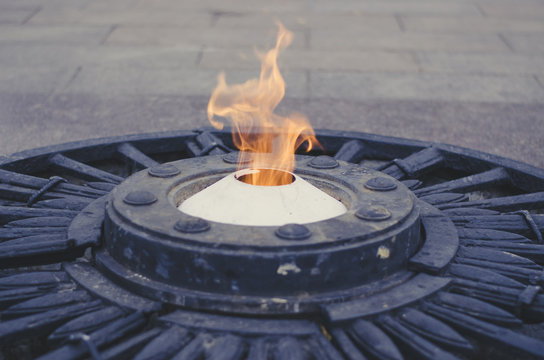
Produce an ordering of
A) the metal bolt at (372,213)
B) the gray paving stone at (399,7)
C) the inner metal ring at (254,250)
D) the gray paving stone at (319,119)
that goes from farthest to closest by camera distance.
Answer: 1. the gray paving stone at (399,7)
2. the gray paving stone at (319,119)
3. the metal bolt at (372,213)
4. the inner metal ring at (254,250)

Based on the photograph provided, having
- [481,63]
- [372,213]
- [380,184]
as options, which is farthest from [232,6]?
[372,213]

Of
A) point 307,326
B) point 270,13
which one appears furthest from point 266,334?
point 270,13

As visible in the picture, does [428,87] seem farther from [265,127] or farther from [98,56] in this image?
[98,56]

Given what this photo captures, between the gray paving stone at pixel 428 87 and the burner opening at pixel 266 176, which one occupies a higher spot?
the burner opening at pixel 266 176

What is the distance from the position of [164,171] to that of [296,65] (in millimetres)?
3372

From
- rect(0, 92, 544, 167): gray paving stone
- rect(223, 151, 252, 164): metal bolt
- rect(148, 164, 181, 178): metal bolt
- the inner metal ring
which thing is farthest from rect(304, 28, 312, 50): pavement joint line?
the inner metal ring

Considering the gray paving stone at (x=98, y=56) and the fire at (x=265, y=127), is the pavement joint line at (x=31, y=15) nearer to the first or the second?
the gray paving stone at (x=98, y=56)

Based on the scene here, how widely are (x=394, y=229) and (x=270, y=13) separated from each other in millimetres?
5967

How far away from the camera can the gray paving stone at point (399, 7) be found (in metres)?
7.86

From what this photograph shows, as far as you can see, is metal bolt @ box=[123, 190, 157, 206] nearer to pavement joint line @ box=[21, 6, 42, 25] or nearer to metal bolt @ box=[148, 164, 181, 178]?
metal bolt @ box=[148, 164, 181, 178]

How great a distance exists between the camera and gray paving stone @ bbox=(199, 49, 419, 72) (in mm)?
5762

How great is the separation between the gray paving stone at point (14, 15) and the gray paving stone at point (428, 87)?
3.60 meters

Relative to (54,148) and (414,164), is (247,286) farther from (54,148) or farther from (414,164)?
(54,148)

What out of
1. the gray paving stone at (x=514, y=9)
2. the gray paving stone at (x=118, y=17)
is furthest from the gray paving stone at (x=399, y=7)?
the gray paving stone at (x=118, y=17)
